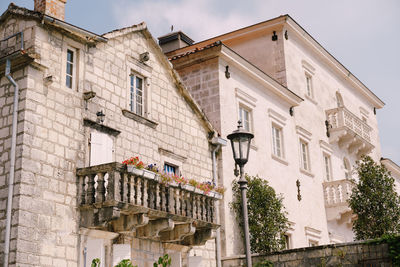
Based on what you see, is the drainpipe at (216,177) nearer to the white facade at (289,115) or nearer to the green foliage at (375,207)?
the white facade at (289,115)

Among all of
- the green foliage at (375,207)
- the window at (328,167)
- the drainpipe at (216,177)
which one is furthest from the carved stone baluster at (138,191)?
the window at (328,167)

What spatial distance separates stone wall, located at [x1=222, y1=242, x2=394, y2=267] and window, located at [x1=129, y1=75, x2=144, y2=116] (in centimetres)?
536

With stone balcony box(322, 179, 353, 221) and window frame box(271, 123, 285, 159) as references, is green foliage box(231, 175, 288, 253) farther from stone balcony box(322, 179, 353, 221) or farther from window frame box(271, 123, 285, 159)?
stone balcony box(322, 179, 353, 221)

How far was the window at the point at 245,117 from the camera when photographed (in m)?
21.3

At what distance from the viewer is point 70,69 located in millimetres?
14742

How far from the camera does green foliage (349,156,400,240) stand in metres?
20.7

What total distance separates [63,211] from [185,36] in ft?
45.7

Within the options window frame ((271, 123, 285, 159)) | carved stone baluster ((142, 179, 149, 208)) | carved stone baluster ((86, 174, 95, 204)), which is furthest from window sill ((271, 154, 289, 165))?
carved stone baluster ((86, 174, 95, 204))

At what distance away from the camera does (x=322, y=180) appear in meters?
25.5

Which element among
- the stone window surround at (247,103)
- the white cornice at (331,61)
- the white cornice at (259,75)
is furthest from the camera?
the white cornice at (331,61)

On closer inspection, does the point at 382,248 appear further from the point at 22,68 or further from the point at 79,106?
the point at 22,68

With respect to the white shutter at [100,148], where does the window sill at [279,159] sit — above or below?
above

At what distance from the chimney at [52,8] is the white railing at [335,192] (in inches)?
557

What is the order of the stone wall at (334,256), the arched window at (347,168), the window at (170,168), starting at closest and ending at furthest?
the stone wall at (334,256) < the window at (170,168) < the arched window at (347,168)
